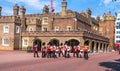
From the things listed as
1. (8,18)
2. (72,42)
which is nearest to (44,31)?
(72,42)

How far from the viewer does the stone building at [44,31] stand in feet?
186

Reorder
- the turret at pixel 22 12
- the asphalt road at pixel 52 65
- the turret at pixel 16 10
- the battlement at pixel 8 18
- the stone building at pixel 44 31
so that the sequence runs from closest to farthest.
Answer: the asphalt road at pixel 52 65
the stone building at pixel 44 31
the battlement at pixel 8 18
the turret at pixel 22 12
the turret at pixel 16 10

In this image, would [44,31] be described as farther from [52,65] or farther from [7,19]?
[52,65]

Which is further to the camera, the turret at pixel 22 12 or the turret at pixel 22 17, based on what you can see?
the turret at pixel 22 12

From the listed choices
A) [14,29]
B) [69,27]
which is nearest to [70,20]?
[69,27]

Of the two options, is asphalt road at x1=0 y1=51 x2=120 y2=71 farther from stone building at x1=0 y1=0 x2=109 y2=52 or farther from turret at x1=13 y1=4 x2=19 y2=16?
turret at x1=13 y1=4 x2=19 y2=16

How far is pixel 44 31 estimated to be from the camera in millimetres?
58531

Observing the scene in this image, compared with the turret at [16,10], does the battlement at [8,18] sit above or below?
below

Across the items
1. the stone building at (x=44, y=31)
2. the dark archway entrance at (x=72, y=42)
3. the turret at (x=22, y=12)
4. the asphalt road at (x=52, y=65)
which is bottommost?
the asphalt road at (x=52, y=65)

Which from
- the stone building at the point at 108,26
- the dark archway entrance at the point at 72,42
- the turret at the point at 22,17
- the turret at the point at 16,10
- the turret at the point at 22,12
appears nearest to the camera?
the dark archway entrance at the point at 72,42

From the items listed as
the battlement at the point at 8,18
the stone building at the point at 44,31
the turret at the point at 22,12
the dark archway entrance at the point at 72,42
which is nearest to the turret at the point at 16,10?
the stone building at the point at 44,31

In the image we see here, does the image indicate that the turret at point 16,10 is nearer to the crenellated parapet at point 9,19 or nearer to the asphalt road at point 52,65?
the crenellated parapet at point 9,19

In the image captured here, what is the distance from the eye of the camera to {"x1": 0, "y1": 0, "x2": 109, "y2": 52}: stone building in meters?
56.6

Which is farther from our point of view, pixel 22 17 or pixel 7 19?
pixel 22 17
